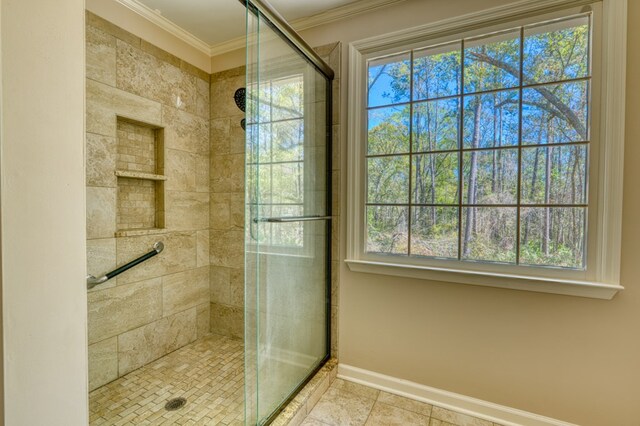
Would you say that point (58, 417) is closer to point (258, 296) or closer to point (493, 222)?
point (258, 296)

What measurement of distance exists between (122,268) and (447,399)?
2.17m

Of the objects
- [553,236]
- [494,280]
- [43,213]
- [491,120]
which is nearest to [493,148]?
[491,120]

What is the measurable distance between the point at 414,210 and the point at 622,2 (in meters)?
1.33

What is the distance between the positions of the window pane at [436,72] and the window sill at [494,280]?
1045 mm

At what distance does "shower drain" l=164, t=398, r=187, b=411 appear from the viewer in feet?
5.43

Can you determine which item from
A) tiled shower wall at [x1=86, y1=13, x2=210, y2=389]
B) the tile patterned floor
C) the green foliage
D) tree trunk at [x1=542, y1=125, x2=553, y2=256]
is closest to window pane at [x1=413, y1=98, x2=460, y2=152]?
the green foliage

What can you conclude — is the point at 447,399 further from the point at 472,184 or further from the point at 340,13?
the point at 340,13

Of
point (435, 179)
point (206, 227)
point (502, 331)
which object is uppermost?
point (435, 179)

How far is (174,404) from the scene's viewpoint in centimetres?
169

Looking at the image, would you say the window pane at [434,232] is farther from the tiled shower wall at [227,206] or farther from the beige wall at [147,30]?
the beige wall at [147,30]

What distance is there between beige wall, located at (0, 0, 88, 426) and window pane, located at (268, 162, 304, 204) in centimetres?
71

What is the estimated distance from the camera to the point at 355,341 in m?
1.95

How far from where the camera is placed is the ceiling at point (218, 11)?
6.14 ft

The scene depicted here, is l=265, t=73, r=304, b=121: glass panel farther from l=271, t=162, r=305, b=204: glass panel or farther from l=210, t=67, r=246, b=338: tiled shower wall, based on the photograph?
l=210, t=67, r=246, b=338: tiled shower wall
